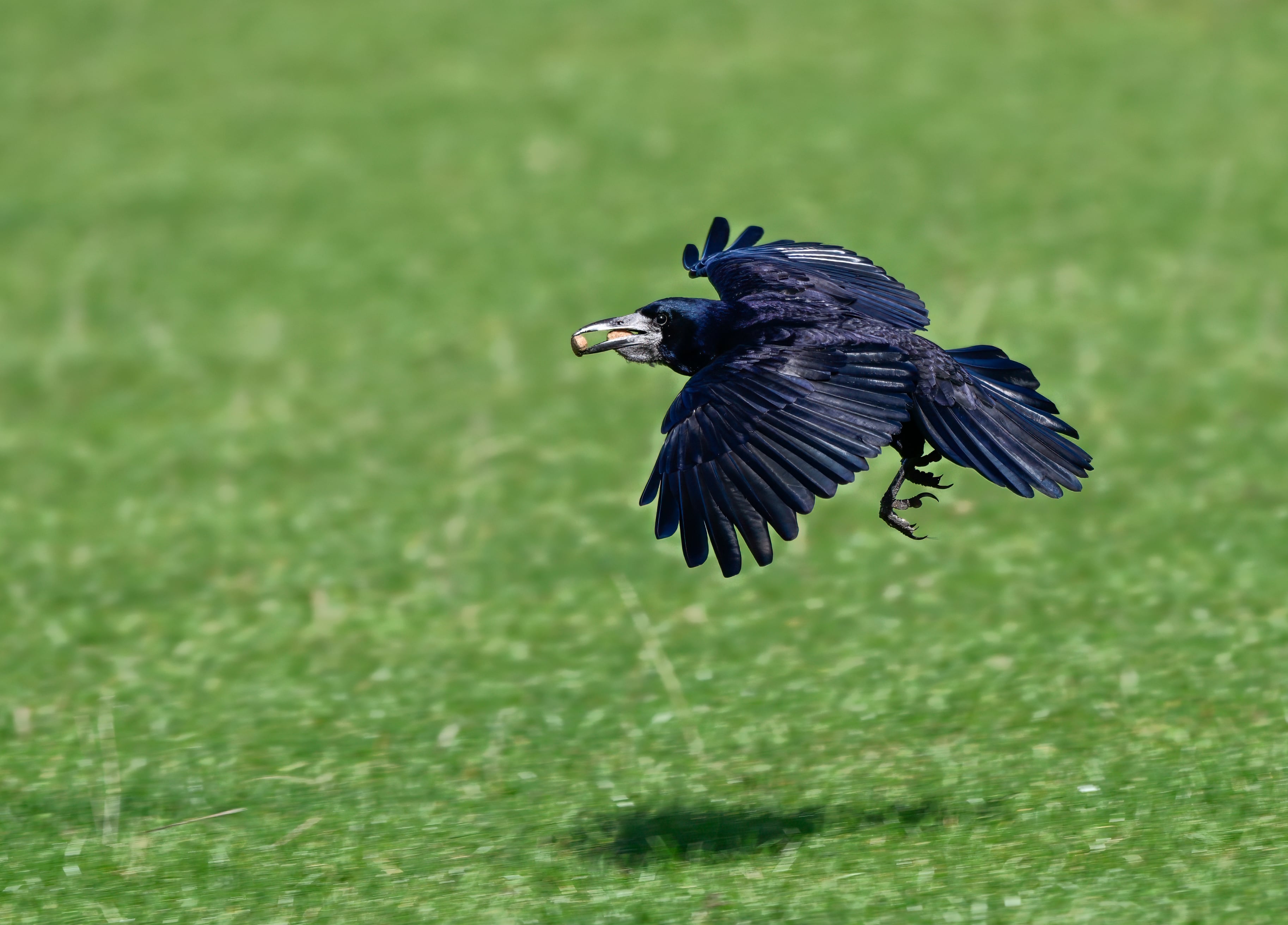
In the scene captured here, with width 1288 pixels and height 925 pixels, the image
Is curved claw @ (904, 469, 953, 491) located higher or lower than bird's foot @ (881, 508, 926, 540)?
higher

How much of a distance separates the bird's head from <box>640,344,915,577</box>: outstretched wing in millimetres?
761

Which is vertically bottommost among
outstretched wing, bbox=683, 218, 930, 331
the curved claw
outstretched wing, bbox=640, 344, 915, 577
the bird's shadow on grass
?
the bird's shadow on grass

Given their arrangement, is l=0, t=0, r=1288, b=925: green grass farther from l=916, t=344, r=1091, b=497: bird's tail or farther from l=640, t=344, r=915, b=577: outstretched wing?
l=640, t=344, r=915, b=577: outstretched wing

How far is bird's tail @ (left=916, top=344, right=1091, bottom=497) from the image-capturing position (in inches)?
342

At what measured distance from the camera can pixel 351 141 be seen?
2548 centimetres

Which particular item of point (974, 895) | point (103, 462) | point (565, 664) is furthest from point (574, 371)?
point (974, 895)

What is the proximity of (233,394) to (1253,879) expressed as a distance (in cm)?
1381

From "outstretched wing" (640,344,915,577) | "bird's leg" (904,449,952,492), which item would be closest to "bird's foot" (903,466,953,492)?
"bird's leg" (904,449,952,492)

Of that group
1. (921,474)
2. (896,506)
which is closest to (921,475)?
(921,474)

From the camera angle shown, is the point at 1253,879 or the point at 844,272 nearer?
the point at 1253,879

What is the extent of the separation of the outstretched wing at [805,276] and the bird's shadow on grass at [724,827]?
2.79m

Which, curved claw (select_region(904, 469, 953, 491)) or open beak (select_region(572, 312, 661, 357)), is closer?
curved claw (select_region(904, 469, 953, 491))

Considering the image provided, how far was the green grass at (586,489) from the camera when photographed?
9.81 meters

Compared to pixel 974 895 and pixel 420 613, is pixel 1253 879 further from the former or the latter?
pixel 420 613
